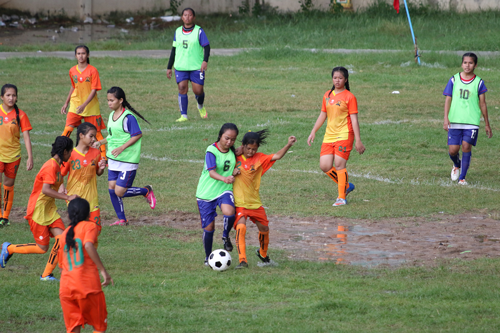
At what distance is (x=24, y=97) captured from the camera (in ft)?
55.1

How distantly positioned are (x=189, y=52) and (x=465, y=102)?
258 inches

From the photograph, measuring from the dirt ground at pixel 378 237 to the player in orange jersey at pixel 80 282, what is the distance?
3115 mm

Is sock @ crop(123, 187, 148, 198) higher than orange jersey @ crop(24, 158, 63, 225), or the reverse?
orange jersey @ crop(24, 158, 63, 225)

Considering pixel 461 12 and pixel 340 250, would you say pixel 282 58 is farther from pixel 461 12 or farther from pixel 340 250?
pixel 340 250

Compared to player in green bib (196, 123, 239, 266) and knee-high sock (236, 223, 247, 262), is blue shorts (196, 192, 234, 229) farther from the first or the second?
knee-high sock (236, 223, 247, 262)

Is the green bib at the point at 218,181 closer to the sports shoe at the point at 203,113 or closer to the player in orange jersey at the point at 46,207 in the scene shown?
the player in orange jersey at the point at 46,207

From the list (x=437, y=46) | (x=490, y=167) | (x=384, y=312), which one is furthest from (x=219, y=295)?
(x=437, y=46)

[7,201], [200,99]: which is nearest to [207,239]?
[7,201]

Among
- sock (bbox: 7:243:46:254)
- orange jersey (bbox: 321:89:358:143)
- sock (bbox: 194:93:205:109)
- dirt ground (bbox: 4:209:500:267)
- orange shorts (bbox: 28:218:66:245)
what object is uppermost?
orange jersey (bbox: 321:89:358:143)

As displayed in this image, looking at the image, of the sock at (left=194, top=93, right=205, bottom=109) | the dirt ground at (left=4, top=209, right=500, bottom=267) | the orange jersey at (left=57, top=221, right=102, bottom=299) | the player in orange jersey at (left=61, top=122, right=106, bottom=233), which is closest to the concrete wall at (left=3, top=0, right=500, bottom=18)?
the sock at (left=194, top=93, right=205, bottom=109)

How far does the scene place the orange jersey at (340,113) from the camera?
9.38 metres

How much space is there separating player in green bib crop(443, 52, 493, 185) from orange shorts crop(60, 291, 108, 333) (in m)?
7.27

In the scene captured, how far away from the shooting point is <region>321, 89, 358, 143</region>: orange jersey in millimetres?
9383

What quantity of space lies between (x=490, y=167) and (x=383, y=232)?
449 centimetres
